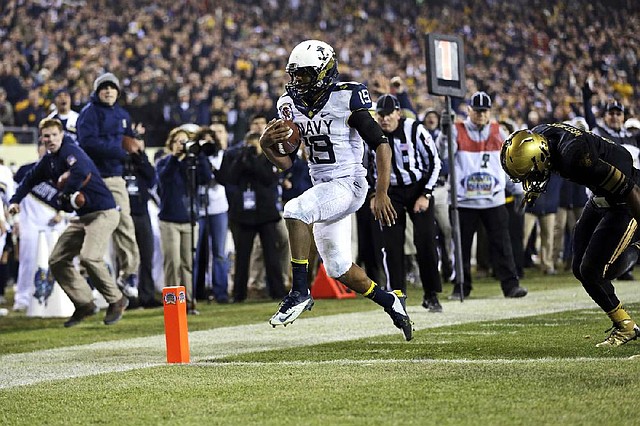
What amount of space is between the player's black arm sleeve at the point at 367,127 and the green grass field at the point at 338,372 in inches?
54.1

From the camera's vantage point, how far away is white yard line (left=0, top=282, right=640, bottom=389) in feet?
26.1

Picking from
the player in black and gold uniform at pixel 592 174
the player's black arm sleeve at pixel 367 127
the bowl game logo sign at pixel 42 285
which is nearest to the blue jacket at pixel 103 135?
the bowl game logo sign at pixel 42 285

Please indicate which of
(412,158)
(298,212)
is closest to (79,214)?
(412,158)

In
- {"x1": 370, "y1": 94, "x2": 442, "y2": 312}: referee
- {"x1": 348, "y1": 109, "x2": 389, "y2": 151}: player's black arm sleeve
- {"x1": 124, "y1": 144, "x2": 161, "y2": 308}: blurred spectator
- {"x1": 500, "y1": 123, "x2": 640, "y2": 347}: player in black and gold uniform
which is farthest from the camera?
{"x1": 124, "y1": 144, "x2": 161, "y2": 308}: blurred spectator

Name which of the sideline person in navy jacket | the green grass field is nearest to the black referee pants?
the green grass field

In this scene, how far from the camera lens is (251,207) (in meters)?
14.2

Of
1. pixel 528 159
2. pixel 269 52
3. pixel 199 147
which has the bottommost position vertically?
pixel 528 159

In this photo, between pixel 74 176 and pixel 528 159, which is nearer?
pixel 528 159

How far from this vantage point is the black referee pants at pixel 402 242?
1120cm

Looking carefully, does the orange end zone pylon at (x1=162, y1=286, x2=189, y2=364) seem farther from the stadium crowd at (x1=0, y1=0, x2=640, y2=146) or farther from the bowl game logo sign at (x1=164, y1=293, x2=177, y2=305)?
the stadium crowd at (x1=0, y1=0, x2=640, y2=146)

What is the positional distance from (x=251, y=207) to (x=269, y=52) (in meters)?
15.9

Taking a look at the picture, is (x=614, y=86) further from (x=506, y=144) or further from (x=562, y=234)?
(x=506, y=144)

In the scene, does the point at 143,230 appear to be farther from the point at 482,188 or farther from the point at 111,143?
the point at 482,188

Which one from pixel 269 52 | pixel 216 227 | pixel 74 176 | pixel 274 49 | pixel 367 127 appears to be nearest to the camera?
pixel 367 127
